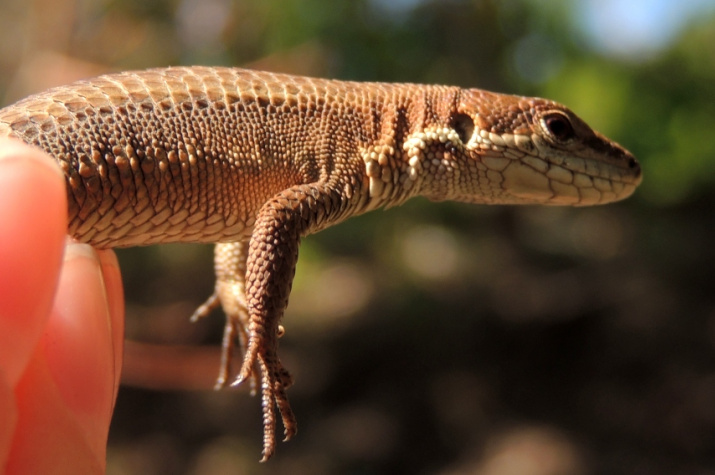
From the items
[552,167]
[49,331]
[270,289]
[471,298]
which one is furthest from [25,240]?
[471,298]

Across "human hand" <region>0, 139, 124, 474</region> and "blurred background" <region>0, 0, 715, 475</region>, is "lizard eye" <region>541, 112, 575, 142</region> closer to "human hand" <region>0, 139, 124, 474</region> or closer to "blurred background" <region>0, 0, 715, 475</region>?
"human hand" <region>0, 139, 124, 474</region>

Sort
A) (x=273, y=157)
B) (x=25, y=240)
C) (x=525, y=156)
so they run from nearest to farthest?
(x=25, y=240) → (x=273, y=157) → (x=525, y=156)

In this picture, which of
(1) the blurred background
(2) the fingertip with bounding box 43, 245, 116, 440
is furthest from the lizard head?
(1) the blurred background

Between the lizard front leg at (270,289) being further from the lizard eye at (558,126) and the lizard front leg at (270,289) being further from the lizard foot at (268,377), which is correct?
the lizard eye at (558,126)

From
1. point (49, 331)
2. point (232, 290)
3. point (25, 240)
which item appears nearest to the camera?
point (25, 240)

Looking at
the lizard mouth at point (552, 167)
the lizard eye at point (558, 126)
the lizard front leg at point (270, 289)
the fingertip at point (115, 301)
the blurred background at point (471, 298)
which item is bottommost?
the blurred background at point (471, 298)

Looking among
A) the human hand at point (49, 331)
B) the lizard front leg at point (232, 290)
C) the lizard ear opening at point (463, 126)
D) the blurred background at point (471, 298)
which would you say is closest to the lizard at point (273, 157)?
the lizard ear opening at point (463, 126)

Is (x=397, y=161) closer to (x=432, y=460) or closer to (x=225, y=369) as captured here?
(x=225, y=369)

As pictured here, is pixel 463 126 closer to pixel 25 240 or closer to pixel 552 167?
pixel 552 167
